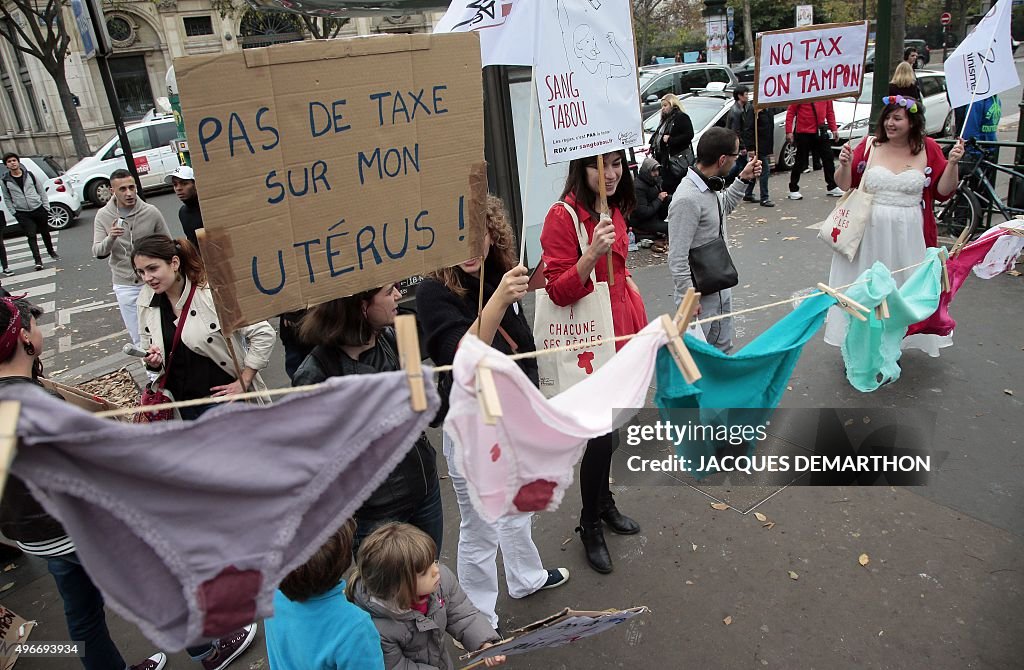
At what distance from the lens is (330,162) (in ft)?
7.04

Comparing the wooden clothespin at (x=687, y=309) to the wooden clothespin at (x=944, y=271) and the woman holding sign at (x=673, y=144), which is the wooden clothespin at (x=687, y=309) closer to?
the wooden clothespin at (x=944, y=271)

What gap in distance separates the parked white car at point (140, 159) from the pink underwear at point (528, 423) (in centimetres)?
1781

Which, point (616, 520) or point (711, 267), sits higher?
point (711, 267)

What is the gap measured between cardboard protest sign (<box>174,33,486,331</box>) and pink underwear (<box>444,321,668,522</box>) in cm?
68

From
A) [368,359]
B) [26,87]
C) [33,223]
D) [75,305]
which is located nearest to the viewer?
[368,359]

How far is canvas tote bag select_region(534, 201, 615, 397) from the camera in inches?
129

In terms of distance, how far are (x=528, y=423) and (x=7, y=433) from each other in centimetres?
118

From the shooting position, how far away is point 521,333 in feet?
10.3

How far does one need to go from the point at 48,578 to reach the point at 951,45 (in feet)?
150

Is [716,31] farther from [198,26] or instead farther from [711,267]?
[198,26]

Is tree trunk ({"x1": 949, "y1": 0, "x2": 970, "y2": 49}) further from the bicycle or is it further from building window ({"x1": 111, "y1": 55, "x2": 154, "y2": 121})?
building window ({"x1": 111, "y1": 55, "x2": 154, "y2": 121})

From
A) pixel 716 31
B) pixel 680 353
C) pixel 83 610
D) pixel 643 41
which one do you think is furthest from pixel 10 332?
pixel 643 41

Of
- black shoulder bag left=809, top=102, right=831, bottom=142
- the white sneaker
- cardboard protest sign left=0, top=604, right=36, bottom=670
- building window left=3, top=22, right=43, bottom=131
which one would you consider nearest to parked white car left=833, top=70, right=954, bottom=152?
black shoulder bag left=809, top=102, right=831, bottom=142

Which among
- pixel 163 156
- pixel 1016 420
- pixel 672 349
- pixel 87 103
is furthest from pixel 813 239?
pixel 87 103
